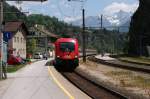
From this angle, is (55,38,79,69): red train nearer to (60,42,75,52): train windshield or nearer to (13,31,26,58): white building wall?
(60,42,75,52): train windshield

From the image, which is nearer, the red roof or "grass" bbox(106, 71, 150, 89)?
"grass" bbox(106, 71, 150, 89)

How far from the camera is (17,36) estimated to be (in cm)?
10025

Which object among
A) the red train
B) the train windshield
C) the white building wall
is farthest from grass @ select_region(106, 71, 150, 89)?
the white building wall

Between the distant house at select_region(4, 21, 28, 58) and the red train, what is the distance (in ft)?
143

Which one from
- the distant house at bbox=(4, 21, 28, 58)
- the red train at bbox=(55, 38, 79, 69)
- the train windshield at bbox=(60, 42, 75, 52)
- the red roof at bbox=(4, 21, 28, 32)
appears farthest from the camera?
the red roof at bbox=(4, 21, 28, 32)

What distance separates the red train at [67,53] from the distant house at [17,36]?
143 ft

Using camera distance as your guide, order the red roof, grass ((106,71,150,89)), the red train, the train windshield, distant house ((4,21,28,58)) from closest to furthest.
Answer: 1. grass ((106,71,150,89))
2. the red train
3. the train windshield
4. distant house ((4,21,28,58))
5. the red roof

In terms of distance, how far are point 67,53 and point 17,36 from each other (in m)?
55.2

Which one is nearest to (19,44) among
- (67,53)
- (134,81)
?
(67,53)

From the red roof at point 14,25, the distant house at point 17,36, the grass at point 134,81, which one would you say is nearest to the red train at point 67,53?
the grass at point 134,81

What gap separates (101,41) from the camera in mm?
184750

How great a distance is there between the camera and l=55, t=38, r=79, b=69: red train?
46.2m

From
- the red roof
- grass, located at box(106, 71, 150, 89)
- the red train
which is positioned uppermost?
the red roof

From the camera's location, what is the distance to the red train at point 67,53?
46.2 metres
